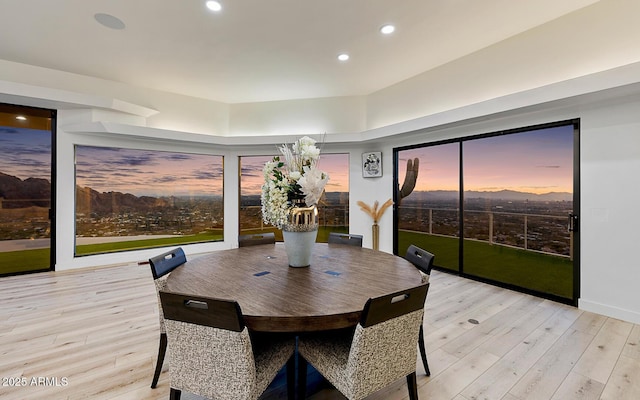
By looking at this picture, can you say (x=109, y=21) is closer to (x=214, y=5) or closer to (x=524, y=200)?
(x=214, y=5)

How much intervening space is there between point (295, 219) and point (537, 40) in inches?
150

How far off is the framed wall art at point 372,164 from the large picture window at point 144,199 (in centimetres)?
322

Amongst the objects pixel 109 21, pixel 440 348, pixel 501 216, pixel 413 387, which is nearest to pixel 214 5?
pixel 109 21

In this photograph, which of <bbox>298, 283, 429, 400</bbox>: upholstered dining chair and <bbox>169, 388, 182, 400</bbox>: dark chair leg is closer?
<bbox>298, 283, 429, 400</bbox>: upholstered dining chair

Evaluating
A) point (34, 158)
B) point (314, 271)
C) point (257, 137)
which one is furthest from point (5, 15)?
point (314, 271)

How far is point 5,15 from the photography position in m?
2.99

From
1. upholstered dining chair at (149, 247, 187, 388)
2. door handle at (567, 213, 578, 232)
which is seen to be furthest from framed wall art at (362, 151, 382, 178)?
upholstered dining chair at (149, 247, 187, 388)

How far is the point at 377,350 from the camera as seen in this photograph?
51.0 inches

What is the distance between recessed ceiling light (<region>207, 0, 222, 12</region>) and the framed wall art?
3664mm

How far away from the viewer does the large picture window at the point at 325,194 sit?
608cm

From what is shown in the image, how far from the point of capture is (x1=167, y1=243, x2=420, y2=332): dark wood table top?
1.28 metres

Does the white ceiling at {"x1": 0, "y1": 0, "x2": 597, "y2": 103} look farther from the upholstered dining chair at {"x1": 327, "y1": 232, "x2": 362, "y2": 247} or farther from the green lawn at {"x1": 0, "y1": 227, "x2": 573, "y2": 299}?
the green lawn at {"x1": 0, "y1": 227, "x2": 573, "y2": 299}

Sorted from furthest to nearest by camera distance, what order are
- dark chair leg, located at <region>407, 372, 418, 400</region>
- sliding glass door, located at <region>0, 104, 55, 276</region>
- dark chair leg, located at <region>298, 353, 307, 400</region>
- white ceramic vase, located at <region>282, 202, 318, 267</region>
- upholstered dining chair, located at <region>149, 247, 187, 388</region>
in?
sliding glass door, located at <region>0, 104, 55, 276</region> < white ceramic vase, located at <region>282, 202, 318, 267</region> < upholstered dining chair, located at <region>149, 247, 187, 388</region> < dark chair leg, located at <region>298, 353, 307, 400</region> < dark chair leg, located at <region>407, 372, 418, 400</region>

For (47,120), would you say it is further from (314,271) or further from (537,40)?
(537,40)
